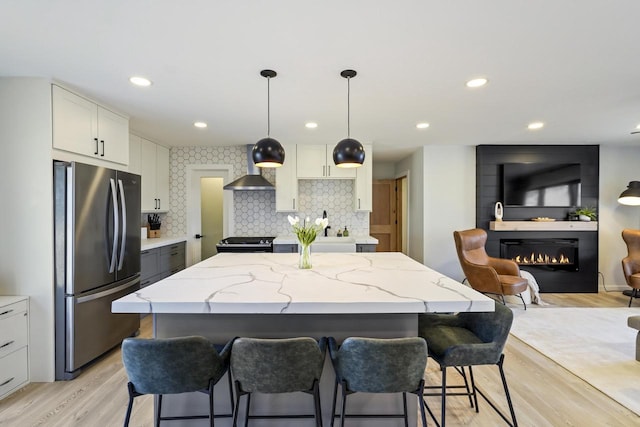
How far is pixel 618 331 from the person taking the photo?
3.48 meters

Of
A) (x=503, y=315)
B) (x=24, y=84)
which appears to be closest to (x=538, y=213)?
(x=503, y=315)

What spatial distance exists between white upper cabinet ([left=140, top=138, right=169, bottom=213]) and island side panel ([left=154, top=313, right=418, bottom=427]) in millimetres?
3266

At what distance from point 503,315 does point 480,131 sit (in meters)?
3.20

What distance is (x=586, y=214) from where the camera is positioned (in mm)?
5035

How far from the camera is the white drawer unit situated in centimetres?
226

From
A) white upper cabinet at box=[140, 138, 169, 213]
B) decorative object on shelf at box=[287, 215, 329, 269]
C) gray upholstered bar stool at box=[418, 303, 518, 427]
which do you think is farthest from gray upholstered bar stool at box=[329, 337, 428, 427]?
white upper cabinet at box=[140, 138, 169, 213]

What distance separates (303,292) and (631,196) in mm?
5683

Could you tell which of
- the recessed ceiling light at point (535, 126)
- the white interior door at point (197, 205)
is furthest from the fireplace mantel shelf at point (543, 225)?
the white interior door at point (197, 205)

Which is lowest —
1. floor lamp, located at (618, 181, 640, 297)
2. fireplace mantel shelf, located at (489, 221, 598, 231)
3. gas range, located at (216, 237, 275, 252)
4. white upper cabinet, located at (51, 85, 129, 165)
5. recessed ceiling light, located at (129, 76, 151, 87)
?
gas range, located at (216, 237, 275, 252)

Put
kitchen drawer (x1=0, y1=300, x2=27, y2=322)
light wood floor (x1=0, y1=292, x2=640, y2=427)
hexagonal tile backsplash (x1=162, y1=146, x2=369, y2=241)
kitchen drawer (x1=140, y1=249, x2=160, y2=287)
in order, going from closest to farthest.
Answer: light wood floor (x1=0, y1=292, x2=640, y2=427)
kitchen drawer (x1=0, y1=300, x2=27, y2=322)
kitchen drawer (x1=140, y1=249, x2=160, y2=287)
hexagonal tile backsplash (x1=162, y1=146, x2=369, y2=241)

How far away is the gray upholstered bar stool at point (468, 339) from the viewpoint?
1.65m

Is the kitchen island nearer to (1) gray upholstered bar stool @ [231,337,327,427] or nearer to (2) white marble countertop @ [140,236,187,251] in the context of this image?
(1) gray upholstered bar stool @ [231,337,327,427]

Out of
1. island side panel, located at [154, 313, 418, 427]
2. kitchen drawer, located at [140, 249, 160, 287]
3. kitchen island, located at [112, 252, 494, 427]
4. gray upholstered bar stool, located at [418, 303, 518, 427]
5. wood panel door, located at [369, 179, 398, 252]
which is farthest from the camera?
wood panel door, located at [369, 179, 398, 252]

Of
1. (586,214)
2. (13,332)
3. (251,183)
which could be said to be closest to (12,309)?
(13,332)
